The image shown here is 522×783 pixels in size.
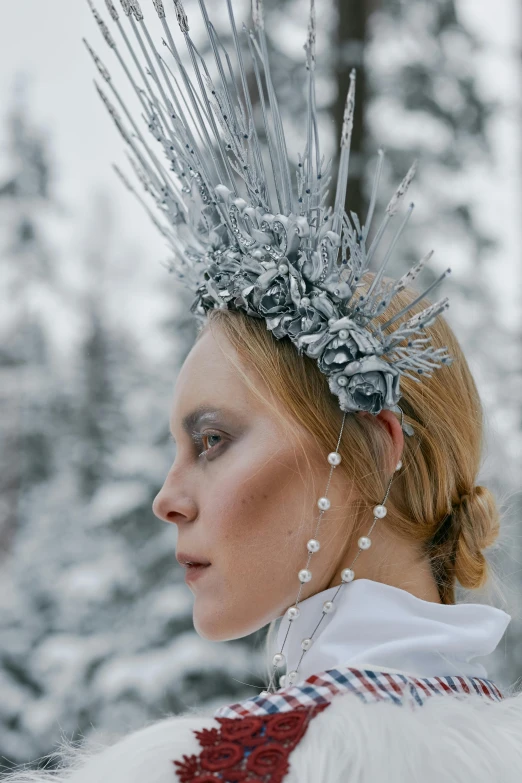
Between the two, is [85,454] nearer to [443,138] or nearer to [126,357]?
[126,357]

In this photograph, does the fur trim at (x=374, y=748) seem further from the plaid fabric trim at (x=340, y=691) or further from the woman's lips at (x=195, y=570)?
the woman's lips at (x=195, y=570)

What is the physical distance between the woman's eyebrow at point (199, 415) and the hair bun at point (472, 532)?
609 millimetres

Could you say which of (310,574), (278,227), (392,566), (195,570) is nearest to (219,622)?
(195,570)

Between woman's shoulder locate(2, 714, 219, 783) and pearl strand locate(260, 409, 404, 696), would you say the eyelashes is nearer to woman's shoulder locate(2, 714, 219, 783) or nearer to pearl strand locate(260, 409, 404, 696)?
pearl strand locate(260, 409, 404, 696)

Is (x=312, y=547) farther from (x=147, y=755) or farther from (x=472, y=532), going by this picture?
(x=147, y=755)

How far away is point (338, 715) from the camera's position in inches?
55.6

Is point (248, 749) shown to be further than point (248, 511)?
No

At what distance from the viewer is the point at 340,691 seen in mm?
1498

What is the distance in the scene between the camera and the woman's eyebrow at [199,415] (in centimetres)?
191

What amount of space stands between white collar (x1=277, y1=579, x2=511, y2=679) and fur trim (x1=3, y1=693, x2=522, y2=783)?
0.15 m

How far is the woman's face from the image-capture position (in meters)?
1.82

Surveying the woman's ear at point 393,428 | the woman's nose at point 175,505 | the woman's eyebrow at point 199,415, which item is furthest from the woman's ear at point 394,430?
the woman's nose at point 175,505

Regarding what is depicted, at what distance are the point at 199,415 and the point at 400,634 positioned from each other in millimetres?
642

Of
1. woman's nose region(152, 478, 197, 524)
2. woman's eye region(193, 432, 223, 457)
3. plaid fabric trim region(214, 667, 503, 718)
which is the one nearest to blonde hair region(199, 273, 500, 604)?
woman's eye region(193, 432, 223, 457)
